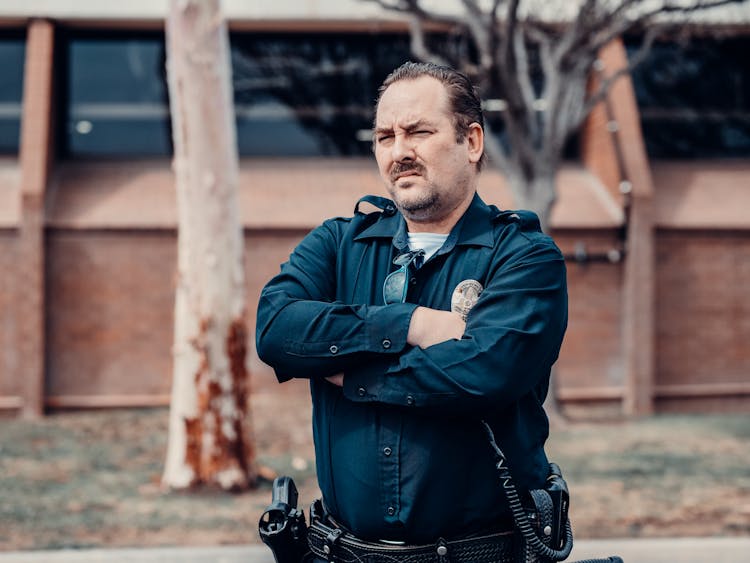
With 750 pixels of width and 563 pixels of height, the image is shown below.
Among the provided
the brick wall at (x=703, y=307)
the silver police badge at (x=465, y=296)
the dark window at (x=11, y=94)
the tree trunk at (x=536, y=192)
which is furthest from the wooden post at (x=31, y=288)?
the silver police badge at (x=465, y=296)

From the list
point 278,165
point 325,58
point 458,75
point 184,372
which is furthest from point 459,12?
point 458,75

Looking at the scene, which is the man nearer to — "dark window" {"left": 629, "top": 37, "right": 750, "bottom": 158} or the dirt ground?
the dirt ground

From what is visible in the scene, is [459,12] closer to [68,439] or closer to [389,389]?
[68,439]

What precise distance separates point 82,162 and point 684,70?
9.67 metres

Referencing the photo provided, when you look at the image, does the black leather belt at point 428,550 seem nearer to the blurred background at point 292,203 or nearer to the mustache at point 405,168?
the mustache at point 405,168

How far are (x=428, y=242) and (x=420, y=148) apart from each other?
11.1 inches

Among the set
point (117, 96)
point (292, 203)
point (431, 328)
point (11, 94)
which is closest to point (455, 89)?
point (431, 328)

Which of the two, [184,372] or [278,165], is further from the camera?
[278,165]

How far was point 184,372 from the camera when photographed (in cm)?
716

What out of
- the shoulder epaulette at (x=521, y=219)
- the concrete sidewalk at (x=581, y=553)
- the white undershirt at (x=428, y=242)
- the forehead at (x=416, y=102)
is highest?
the forehead at (x=416, y=102)

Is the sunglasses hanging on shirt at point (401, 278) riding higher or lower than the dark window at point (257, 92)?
lower

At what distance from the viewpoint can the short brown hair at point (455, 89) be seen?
235 cm

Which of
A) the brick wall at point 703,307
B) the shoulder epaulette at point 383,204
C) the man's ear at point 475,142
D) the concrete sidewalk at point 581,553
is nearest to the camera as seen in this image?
the man's ear at point 475,142

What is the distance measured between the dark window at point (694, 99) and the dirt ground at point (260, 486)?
4.70 m
